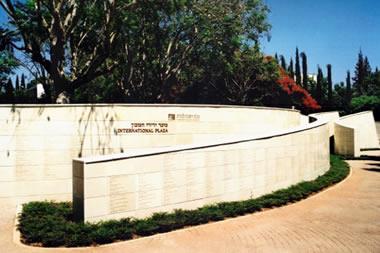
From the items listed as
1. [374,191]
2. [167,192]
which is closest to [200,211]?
[167,192]

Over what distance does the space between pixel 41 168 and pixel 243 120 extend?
30.9 feet

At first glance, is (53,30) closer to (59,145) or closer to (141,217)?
(59,145)

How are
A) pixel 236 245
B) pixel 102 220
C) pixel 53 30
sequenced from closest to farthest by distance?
pixel 236 245 → pixel 102 220 → pixel 53 30

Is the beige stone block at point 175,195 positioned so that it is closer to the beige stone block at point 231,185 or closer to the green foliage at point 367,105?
the beige stone block at point 231,185

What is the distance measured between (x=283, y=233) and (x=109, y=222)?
4.41 meters

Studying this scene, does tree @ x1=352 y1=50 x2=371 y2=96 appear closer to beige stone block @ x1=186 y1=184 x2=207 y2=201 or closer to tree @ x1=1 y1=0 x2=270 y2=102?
tree @ x1=1 y1=0 x2=270 y2=102

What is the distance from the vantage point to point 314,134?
18.7 meters

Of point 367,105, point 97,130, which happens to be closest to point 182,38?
point 97,130

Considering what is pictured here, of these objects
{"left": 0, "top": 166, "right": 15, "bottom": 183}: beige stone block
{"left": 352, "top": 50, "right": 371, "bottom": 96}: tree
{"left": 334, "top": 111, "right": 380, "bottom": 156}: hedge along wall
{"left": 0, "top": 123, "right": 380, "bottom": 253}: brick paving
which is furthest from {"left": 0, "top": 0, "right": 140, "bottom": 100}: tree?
{"left": 352, "top": 50, "right": 371, "bottom": 96}: tree

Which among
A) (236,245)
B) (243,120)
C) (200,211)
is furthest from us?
(243,120)

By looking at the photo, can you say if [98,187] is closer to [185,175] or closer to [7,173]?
[185,175]

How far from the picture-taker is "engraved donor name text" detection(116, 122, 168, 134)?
654 inches

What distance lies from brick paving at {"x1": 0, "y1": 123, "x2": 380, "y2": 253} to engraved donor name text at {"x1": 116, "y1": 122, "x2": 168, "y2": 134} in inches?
196

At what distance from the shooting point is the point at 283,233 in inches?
421
